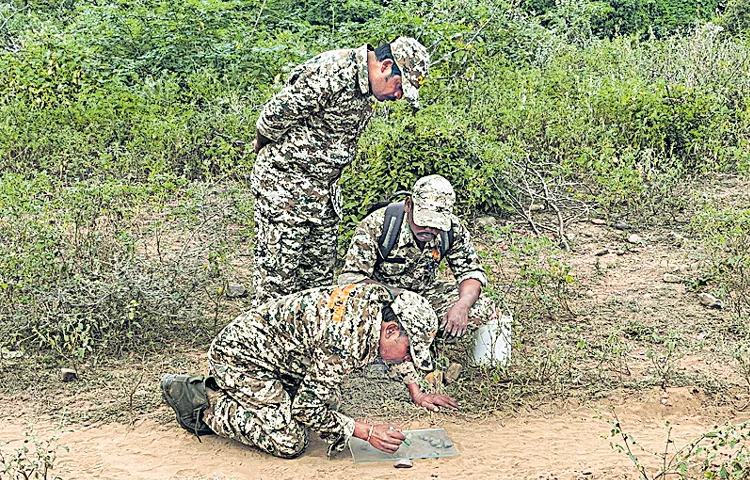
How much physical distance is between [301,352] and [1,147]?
16.3ft

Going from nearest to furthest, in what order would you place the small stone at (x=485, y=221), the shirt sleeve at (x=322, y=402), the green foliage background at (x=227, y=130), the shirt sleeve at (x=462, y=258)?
the shirt sleeve at (x=322, y=402) → the shirt sleeve at (x=462, y=258) → the green foliage background at (x=227, y=130) → the small stone at (x=485, y=221)

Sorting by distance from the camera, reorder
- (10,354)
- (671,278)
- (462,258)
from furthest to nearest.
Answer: (671,278) → (10,354) → (462,258)

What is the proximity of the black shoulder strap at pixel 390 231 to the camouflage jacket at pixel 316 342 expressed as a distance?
813mm

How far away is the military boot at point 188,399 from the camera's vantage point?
4.25m

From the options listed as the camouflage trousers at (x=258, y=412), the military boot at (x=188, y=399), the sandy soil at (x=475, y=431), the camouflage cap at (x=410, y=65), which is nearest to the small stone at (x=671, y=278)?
the sandy soil at (x=475, y=431)

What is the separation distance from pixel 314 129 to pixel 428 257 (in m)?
0.95

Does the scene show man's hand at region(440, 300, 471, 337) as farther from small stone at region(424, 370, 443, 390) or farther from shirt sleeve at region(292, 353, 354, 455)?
shirt sleeve at region(292, 353, 354, 455)

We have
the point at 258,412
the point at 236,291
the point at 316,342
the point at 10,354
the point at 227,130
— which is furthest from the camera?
the point at 227,130

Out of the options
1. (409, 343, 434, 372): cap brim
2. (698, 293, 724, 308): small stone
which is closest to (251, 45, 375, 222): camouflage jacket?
(409, 343, 434, 372): cap brim

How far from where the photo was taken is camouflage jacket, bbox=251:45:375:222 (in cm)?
448

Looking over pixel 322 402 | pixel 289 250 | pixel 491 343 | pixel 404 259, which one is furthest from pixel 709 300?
pixel 322 402

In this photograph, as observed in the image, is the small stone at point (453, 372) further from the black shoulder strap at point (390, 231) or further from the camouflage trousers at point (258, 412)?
the camouflage trousers at point (258, 412)

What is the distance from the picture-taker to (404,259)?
15.9 ft

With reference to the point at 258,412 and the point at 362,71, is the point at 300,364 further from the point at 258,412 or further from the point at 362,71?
the point at 362,71
